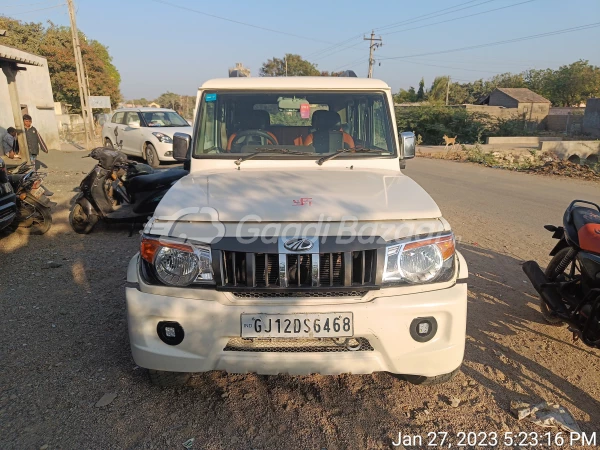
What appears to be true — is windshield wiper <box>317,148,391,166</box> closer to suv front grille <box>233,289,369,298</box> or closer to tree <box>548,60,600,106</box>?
suv front grille <box>233,289,369,298</box>

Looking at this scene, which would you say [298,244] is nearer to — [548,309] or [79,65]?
[548,309]

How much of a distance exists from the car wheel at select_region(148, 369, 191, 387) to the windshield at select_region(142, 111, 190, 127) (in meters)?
13.1

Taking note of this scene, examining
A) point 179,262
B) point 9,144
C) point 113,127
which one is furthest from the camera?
point 113,127

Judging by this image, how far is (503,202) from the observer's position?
31.0ft

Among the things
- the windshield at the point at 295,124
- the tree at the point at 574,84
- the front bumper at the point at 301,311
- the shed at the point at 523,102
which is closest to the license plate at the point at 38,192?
the windshield at the point at 295,124

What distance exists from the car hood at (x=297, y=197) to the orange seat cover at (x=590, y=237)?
1317mm

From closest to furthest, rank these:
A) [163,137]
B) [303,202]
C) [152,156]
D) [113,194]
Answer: [303,202] → [113,194] → [163,137] → [152,156]

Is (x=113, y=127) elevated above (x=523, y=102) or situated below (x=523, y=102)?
below

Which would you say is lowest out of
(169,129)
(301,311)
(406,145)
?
(301,311)

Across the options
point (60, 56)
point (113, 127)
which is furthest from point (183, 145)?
point (60, 56)

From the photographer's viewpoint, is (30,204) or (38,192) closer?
(30,204)

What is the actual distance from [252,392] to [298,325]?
2.65ft

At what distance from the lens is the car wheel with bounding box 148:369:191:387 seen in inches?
105

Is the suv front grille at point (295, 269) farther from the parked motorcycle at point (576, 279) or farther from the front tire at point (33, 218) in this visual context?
the front tire at point (33, 218)
